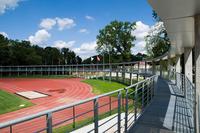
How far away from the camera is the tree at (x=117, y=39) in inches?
1977

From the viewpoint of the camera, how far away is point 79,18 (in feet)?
176

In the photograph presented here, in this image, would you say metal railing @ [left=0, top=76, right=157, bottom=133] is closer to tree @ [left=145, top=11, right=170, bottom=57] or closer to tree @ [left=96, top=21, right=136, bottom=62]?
tree @ [left=145, top=11, right=170, bottom=57]

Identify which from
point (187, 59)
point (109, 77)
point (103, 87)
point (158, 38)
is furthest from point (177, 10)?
point (109, 77)

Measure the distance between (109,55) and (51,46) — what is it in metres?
38.5

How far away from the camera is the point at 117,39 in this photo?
5034cm

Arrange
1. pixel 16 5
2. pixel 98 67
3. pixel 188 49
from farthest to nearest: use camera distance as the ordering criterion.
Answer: pixel 16 5, pixel 98 67, pixel 188 49

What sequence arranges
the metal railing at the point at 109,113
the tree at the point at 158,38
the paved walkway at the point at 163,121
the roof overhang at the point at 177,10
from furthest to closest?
the tree at the point at 158,38
the paved walkway at the point at 163,121
the roof overhang at the point at 177,10
the metal railing at the point at 109,113

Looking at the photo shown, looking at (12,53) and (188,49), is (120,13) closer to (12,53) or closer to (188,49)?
(12,53)

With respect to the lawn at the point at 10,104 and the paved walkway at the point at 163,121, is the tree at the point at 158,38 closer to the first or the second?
the lawn at the point at 10,104

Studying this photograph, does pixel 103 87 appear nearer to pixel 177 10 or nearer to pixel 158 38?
pixel 158 38

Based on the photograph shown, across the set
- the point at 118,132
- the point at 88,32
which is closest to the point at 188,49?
the point at 118,132

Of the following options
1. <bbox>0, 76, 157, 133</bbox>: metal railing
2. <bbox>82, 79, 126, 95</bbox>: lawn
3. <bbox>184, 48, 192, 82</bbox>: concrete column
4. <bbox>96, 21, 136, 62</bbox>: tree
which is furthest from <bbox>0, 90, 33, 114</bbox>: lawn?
<bbox>96, 21, 136, 62</bbox>: tree

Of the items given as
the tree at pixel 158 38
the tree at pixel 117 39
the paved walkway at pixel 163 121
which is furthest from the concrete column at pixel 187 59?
the tree at pixel 117 39

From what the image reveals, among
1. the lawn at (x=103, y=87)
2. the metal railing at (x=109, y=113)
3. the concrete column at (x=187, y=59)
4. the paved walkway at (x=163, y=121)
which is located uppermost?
the concrete column at (x=187, y=59)
